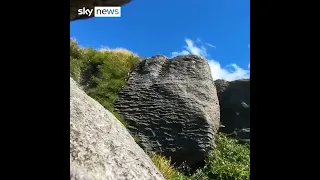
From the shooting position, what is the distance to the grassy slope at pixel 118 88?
31.0 ft

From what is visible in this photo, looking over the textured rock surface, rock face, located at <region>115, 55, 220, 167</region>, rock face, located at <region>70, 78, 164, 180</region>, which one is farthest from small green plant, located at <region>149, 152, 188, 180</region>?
the textured rock surface

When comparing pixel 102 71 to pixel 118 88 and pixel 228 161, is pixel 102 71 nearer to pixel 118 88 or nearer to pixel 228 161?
pixel 118 88

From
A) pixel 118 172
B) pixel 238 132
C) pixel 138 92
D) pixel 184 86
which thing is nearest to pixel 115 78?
pixel 138 92

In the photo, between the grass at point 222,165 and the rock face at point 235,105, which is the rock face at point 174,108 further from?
the rock face at point 235,105

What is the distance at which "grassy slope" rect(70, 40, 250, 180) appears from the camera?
9461 millimetres

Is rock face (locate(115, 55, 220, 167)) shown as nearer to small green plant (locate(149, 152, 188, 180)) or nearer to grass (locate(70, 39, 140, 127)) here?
grass (locate(70, 39, 140, 127))

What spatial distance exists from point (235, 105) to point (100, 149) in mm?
8340

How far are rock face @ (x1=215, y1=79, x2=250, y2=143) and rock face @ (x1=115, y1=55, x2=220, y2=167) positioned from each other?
1.66 meters

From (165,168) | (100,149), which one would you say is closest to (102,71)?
(165,168)

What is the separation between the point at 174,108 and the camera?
968 cm

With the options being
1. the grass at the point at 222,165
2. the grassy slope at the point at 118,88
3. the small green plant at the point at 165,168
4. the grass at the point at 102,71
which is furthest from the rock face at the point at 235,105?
the small green plant at the point at 165,168

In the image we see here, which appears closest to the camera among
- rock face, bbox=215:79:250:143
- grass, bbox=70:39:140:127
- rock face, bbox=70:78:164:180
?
rock face, bbox=70:78:164:180
